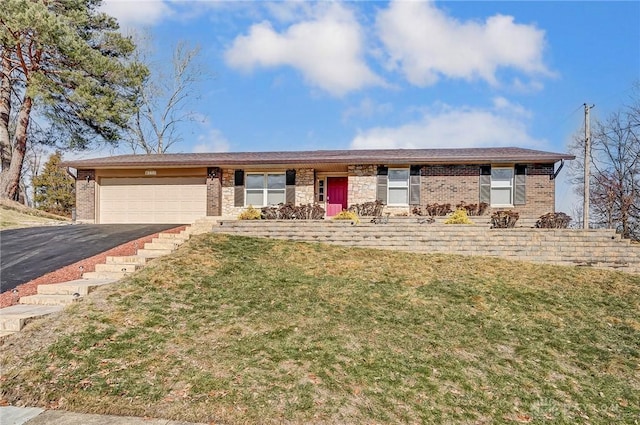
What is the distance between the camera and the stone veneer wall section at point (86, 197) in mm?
17891

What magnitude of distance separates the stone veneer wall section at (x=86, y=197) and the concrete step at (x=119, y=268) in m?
11.4

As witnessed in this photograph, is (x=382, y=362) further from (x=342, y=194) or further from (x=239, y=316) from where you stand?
(x=342, y=194)

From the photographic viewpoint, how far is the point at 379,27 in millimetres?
13820

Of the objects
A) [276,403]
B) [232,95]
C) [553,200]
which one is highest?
[232,95]

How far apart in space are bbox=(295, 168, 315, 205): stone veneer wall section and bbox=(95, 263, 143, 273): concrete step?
9.55 metres

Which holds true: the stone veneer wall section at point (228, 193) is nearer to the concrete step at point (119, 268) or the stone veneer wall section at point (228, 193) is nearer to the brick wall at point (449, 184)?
the brick wall at point (449, 184)

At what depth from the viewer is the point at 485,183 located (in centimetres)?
1602

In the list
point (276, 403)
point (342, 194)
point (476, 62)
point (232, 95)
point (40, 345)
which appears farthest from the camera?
point (232, 95)

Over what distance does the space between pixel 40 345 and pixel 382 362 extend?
4292 mm

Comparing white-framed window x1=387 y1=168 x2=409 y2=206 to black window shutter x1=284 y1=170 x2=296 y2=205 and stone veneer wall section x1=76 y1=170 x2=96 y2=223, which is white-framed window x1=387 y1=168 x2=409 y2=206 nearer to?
black window shutter x1=284 y1=170 x2=296 y2=205

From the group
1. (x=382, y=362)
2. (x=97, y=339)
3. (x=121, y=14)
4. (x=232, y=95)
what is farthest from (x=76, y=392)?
(x=121, y=14)

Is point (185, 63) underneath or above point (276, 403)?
above

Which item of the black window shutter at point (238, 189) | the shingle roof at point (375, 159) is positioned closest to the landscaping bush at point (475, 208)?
the shingle roof at point (375, 159)

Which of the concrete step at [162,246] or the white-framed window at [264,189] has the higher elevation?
the white-framed window at [264,189]
